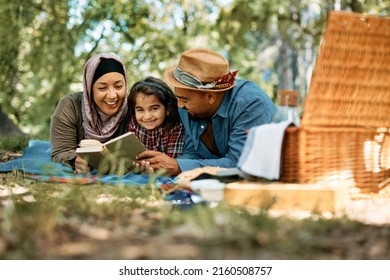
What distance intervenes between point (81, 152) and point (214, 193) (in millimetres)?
1546

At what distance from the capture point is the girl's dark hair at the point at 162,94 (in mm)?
5176

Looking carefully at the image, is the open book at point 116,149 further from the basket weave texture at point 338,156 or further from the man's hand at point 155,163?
the basket weave texture at point 338,156

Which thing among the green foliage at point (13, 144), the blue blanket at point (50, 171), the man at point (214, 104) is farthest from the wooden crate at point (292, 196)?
the green foliage at point (13, 144)

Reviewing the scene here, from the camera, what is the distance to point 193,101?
15.8ft

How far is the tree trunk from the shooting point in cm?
1003

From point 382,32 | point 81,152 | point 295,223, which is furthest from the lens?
point 81,152

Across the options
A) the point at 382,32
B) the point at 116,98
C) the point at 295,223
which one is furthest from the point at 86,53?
the point at 295,223

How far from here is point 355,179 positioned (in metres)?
3.88

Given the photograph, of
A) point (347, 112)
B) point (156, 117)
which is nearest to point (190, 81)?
point (156, 117)

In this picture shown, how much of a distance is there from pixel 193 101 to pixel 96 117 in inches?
47.6

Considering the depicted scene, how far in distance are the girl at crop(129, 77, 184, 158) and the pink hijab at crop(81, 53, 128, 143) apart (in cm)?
17

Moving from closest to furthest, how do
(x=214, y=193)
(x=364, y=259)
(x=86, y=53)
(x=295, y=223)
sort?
1. (x=364, y=259)
2. (x=295, y=223)
3. (x=214, y=193)
4. (x=86, y=53)

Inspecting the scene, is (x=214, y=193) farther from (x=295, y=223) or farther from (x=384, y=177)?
(x=384, y=177)

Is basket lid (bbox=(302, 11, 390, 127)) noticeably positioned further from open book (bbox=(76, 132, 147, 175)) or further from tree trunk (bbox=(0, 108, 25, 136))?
tree trunk (bbox=(0, 108, 25, 136))
